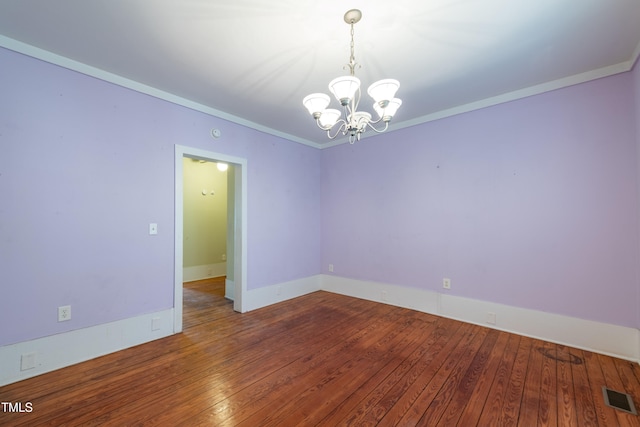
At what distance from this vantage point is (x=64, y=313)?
2373 millimetres

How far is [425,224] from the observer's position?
376 cm

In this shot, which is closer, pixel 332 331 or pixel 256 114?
pixel 332 331

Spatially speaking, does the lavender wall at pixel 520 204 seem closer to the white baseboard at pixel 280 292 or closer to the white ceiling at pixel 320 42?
the white ceiling at pixel 320 42

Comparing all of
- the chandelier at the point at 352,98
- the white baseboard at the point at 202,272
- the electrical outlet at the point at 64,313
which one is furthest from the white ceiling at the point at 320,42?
the white baseboard at the point at 202,272

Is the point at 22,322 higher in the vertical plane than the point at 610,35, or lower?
lower

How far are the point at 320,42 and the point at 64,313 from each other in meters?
3.28

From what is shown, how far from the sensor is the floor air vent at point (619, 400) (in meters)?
1.84

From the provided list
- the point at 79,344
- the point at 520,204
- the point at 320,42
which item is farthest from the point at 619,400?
the point at 79,344

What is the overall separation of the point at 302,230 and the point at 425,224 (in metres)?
2.07

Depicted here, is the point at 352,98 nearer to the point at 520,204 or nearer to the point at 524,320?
the point at 520,204

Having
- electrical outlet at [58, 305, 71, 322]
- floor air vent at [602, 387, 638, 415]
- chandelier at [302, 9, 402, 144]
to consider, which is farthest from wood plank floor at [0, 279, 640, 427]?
chandelier at [302, 9, 402, 144]

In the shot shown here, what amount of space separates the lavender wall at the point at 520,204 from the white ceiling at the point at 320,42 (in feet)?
1.29

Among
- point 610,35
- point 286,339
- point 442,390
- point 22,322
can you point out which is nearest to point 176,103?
point 22,322

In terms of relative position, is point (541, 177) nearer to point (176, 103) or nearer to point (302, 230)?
point (302, 230)
